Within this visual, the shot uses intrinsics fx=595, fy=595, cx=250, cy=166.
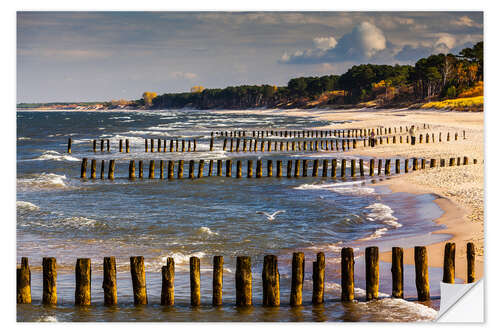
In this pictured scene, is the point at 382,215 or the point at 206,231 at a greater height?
the point at 382,215

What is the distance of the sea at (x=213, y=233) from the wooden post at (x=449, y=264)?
31 centimetres

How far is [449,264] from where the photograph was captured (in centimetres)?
905

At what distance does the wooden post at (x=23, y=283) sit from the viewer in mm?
8812

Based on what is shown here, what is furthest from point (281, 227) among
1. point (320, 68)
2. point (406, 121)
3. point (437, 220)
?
point (406, 121)

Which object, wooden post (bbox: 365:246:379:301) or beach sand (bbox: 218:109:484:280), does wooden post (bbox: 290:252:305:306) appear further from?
beach sand (bbox: 218:109:484:280)

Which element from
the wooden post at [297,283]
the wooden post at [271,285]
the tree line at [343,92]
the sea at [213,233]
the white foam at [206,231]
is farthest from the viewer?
the tree line at [343,92]

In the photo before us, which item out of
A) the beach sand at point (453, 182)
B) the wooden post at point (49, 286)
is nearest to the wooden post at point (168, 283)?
the wooden post at point (49, 286)

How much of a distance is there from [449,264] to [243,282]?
3144 mm

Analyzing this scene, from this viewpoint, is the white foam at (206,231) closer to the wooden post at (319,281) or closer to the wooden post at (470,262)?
the wooden post at (319,281)

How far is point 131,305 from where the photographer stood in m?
9.09

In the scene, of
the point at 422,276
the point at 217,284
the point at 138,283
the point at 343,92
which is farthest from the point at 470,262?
the point at 343,92

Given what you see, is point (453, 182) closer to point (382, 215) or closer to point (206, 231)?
point (382, 215)

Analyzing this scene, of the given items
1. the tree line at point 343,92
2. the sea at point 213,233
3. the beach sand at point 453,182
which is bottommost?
the sea at point 213,233

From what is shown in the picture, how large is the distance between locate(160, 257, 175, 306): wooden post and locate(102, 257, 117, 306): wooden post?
74 cm
